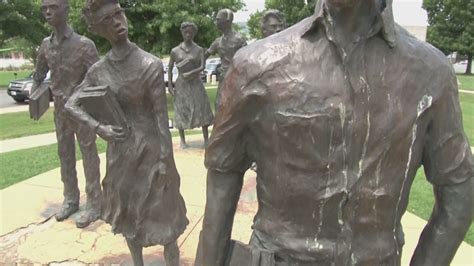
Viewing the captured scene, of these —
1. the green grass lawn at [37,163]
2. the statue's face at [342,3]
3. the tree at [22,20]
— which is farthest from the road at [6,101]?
the statue's face at [342,3]

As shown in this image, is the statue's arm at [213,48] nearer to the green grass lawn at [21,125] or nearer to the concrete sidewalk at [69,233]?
the concrete sidewalk at [69,233]

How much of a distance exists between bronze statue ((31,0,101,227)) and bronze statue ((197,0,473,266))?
337 centimetres

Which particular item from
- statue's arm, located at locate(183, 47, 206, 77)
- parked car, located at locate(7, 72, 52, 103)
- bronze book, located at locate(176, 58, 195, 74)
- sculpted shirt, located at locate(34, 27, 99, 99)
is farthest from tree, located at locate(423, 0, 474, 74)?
sculpted shirt, located at locate(34, 27, 99, 99)

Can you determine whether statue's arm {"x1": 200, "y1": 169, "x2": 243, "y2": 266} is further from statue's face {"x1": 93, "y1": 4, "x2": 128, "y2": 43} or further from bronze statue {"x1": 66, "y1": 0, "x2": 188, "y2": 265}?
statue's face {"x1": 93, "y1": 4, "x2": 128, "y2": 43}

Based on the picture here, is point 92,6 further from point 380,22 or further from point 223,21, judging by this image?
point 223,21

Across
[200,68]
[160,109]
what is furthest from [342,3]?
[200,68]

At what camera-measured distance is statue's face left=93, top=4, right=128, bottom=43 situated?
324 cm

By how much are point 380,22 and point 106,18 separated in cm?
240

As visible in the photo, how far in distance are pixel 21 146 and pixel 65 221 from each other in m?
5.00

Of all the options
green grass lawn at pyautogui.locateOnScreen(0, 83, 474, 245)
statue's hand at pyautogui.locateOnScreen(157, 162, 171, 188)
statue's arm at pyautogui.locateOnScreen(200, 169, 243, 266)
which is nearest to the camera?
statue's arm at pyautogui.locateOnScreen(200, 169, 243, 266)

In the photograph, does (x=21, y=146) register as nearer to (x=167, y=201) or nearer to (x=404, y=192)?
(x=167, y=201)

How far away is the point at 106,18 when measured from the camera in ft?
→ 10.7

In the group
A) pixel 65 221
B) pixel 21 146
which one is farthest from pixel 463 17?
pixel 65 221

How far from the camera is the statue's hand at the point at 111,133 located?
3.34 m
